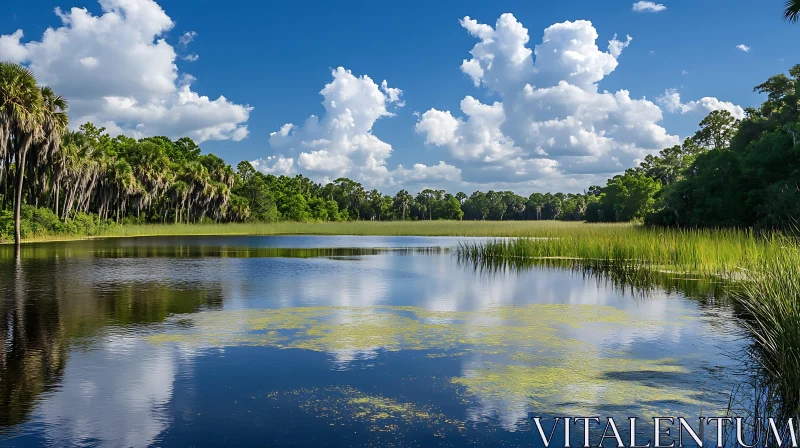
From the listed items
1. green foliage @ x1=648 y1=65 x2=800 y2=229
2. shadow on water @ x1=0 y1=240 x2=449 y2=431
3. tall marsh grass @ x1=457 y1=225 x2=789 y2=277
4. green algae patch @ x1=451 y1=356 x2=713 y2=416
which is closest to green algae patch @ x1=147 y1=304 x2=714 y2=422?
green algae patch @ x1=451 y1=356 x2=713 y2=416

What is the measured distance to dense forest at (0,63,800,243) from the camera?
32.7 metres

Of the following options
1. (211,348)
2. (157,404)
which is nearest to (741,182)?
(211,348)

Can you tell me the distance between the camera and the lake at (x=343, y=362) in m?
6.02

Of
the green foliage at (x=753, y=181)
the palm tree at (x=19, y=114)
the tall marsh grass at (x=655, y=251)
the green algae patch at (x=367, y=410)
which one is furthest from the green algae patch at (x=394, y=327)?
the palm tree at (x=19, y=114)

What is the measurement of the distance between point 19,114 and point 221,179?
54789 millimetres

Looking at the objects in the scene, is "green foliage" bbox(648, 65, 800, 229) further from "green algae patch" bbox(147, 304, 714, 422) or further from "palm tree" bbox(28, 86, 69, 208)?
"palm tree" bbox(28, 86, 69, 208)

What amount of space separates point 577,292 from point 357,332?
8.28 metres

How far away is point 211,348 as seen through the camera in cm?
956

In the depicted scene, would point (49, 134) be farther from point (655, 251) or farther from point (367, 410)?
point (367, 410)

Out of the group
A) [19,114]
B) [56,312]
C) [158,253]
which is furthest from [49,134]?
[56,312]

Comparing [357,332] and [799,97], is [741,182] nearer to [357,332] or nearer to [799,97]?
[799,97]

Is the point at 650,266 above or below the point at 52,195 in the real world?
below

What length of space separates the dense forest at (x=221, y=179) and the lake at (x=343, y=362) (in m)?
15.4

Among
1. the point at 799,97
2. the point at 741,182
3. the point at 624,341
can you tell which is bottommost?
the point at 624,341
